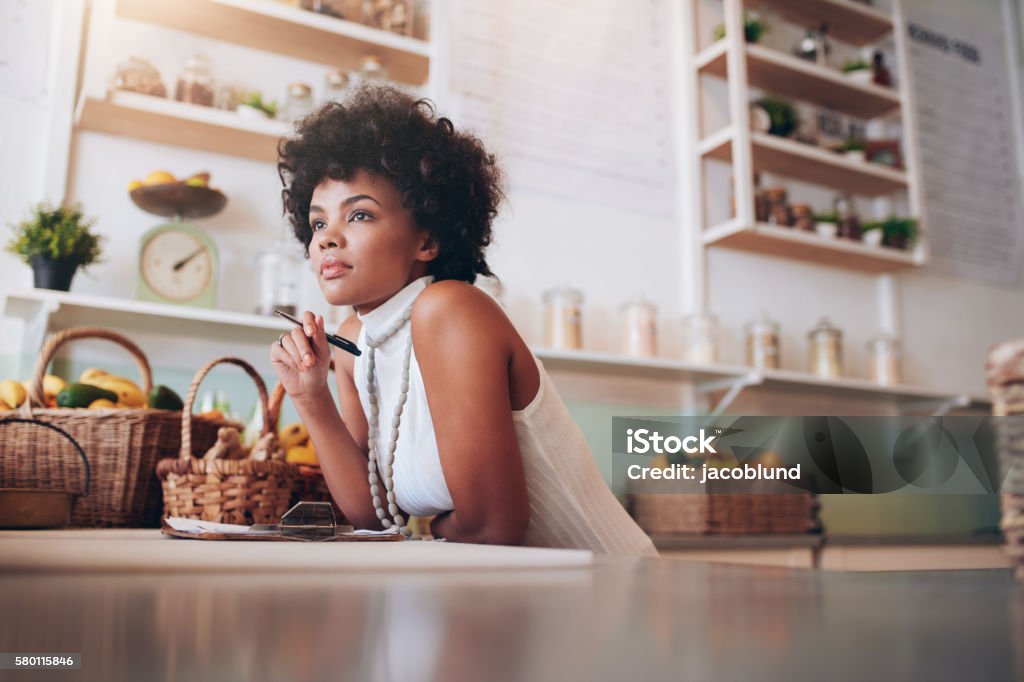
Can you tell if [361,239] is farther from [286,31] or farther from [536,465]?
[286,31]

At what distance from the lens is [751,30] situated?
2900mm

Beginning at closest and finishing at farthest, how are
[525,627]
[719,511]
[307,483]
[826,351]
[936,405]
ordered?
[525,627] → [307,483] → [719,511] → [826,351] → [936,405]

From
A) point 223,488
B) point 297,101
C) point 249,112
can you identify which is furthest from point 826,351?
point 223,488

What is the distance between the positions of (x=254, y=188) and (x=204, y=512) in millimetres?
1414

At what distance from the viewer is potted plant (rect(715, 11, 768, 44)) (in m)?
2.89

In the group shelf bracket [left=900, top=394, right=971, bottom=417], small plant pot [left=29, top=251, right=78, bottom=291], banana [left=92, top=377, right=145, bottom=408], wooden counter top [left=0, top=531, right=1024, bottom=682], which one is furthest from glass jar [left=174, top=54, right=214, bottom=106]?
shelf bracket [left=900, top=394, right=971, bottom=417]

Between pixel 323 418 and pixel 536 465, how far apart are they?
0.29 m

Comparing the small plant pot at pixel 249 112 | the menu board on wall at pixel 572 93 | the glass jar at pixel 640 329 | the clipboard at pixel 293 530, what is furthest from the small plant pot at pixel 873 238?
the clipboard at pixel 293 530

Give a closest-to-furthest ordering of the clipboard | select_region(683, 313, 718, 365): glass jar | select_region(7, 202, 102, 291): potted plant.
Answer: the clipboard → select_region(7, 202, 102, 291): potted plant → select_region(683, 313, 718, 365): glass jar

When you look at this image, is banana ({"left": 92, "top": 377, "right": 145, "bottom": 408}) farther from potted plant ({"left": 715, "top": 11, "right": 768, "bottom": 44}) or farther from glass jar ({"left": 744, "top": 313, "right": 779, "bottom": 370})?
potted plant ({"left": 715, "top": 11, "right": 768, "bottom": 44})

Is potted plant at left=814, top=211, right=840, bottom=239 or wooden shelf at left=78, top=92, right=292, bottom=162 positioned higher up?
potted plant at left=814, top=211, right=840, bottom=239

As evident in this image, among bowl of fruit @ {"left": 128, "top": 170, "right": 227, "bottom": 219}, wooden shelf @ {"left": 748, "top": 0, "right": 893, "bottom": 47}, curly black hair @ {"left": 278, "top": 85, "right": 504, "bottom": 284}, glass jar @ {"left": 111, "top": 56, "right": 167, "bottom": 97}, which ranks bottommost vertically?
curly black hair @ {"left": 278, "top": 85, "right": 504, "bottom": 284}

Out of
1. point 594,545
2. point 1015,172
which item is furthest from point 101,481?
point 1015,172

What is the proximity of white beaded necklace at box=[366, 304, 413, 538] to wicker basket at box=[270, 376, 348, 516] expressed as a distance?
104 mm
